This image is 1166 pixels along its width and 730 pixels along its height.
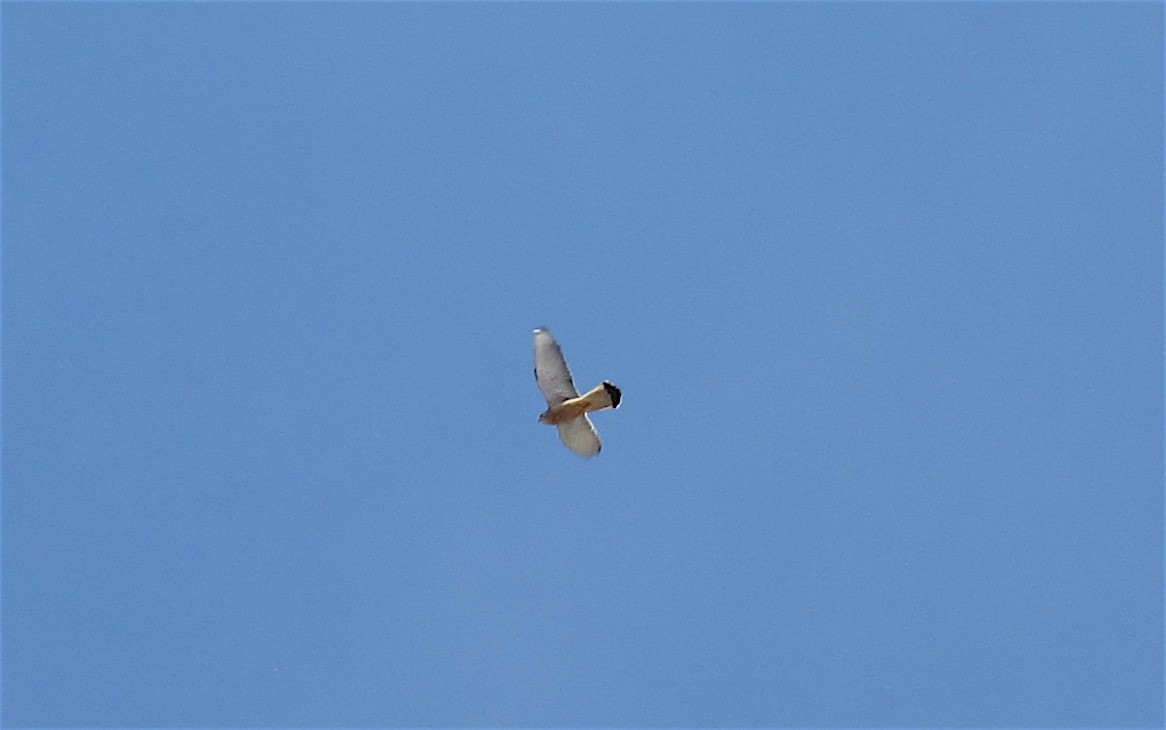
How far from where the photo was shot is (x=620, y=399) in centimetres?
3616

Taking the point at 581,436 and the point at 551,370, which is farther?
the point at 581,436

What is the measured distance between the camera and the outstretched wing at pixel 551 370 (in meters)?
36.5

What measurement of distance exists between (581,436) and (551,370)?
1463 mm

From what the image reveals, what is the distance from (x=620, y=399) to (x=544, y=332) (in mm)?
1828

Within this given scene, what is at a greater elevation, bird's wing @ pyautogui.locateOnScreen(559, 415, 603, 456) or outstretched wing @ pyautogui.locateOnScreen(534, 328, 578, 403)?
outstretched wing @ pyautogui.locateOnScreen(534, 328, 578, 403)

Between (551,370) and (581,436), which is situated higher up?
(551,370)

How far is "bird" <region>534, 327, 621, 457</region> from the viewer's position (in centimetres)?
3622

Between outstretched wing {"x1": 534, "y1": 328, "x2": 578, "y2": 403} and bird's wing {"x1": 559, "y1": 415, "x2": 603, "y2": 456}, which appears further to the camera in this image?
bird's wing {"x1": 559, "y1": 415, "x2": 603, "y2": 456}

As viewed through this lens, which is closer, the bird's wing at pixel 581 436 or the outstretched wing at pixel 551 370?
the outstretched wing at pixel 551 370

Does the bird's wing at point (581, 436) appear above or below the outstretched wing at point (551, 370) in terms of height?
below

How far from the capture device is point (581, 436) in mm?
37219

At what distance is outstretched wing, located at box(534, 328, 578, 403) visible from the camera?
36469mm

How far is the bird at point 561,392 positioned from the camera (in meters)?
36.2

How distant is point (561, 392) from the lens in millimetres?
36688
